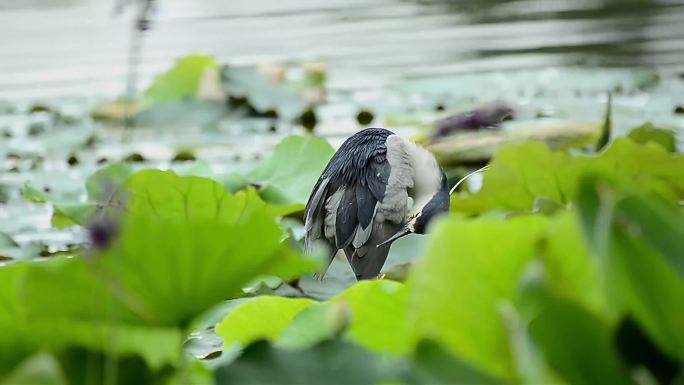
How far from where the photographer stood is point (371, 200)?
205 cm

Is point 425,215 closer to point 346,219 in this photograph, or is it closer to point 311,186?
point 346,219

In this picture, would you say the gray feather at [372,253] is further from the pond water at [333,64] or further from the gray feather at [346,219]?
the pond water at [333,64]

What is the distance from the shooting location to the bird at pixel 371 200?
77.5 inches

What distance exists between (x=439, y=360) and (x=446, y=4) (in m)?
5.42

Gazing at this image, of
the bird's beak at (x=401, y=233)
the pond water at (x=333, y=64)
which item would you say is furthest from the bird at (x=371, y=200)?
the pond water at (x=333, y=64)

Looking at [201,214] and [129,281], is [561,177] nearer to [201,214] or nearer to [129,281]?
[201,214]

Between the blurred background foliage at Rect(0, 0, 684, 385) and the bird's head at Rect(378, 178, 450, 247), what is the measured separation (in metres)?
0.02

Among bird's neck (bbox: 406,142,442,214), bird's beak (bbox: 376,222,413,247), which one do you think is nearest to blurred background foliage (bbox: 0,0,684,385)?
bird's beak (bbox: 376,222,413,247)

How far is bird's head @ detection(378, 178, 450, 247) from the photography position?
1969 millimetres

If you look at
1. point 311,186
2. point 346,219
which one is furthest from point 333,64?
point 346,219

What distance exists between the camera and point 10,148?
329 centimetres

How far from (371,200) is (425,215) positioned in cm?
12

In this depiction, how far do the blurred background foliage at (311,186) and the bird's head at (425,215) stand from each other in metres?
0.02

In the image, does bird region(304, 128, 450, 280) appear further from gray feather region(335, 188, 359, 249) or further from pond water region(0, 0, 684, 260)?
pond water region(0, 0, 684, 260)
